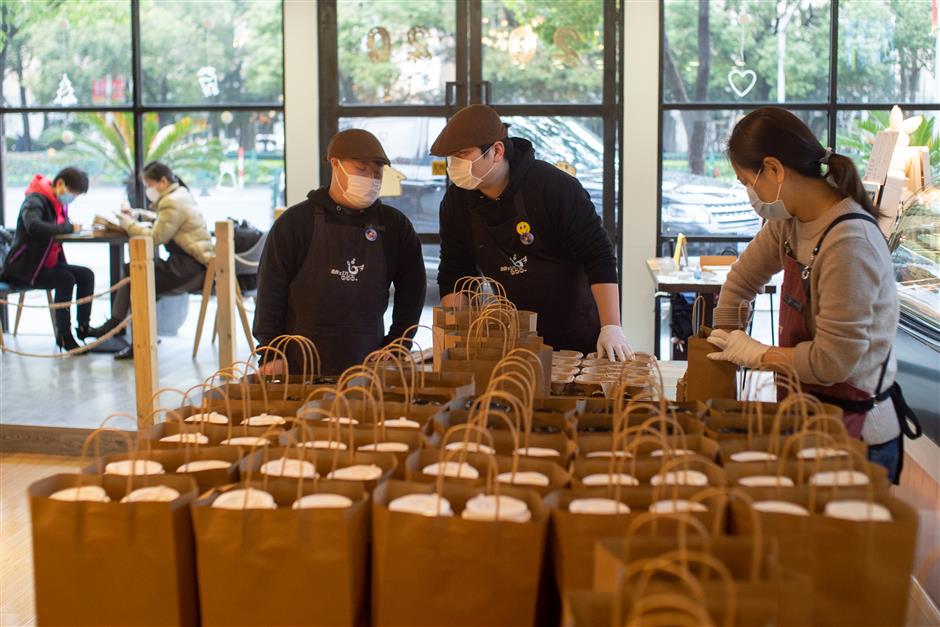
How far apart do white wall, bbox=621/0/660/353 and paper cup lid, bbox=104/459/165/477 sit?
20.9 ft

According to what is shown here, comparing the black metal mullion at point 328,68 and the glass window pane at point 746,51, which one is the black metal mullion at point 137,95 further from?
the glass window pane at point 746,51

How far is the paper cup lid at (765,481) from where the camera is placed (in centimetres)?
179

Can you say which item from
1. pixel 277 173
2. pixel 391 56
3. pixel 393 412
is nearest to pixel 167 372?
pixel 277 173

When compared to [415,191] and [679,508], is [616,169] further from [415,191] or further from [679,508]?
[679,508]

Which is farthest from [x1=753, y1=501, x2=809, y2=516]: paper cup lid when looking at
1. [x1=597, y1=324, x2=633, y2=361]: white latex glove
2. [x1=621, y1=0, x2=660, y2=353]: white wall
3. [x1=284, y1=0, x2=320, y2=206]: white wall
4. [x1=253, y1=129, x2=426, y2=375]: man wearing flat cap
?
[x1=284, y1=0, x2=320, y2=206]: white wall

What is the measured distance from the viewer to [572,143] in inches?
323

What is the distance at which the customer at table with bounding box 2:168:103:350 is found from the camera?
802cm

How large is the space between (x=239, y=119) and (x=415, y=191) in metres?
1.53

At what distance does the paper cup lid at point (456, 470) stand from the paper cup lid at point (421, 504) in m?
0.10

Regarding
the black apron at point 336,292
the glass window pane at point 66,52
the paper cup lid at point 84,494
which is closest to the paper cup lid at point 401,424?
the paper cup lid at point 84,494

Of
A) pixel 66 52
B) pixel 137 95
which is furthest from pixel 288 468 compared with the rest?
pixel 66 52

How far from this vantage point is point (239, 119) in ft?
28.4

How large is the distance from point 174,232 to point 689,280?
380 centimetres

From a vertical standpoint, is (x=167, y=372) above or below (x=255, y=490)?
below
